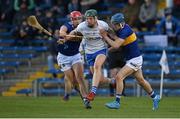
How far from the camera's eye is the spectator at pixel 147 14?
28.6 meters

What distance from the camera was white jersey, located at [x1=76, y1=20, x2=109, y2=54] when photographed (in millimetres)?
18781

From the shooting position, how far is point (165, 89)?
87.1ft

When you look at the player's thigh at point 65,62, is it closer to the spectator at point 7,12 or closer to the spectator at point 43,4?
the spectator at point 43,4

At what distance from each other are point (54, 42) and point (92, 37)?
10.2 meters

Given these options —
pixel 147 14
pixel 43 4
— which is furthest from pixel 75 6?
pixel 43 4

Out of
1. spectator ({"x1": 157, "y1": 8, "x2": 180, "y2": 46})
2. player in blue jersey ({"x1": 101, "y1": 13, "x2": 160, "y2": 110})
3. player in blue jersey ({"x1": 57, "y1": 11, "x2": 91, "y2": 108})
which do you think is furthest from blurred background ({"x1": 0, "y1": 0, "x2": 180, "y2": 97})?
player in blue jersey ({"x1": 101, "y1": 13, "x2": 160, "y2": 110})

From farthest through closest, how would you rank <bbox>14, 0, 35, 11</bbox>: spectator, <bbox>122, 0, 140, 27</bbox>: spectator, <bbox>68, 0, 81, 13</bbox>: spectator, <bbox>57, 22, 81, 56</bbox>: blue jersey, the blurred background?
<bbox>14, 0, 35, 11</bbox>: spectator → <bbox>68, 0, 81, 13</bbox>: spectator → <bbox>122, 0, 140, 27</bbox>: spectator → the blurred background → <bbox>57, 22, 81, 56</bbox>: blue jersey

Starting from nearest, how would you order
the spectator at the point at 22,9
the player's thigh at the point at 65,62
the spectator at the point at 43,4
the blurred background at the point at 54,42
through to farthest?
the player's thigh at the point at 65,62
the blurred background at the point at 54,42
the spectator at the point at 22,9
the spectator at the point at 43,4

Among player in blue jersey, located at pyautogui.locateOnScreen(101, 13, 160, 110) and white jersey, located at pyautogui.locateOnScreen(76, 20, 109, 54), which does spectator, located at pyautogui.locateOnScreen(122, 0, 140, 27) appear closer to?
white jersey, located at pyautogui.locateOnScreen(76, 20, 109, 54)

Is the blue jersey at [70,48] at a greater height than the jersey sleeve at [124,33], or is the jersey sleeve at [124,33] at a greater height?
the jersey sleeve at [124,33]

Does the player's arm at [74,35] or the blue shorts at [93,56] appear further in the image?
the player's arm at [74,35]

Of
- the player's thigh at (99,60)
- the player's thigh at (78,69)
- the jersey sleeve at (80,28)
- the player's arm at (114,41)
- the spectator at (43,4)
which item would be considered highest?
the spectator at (43,4)

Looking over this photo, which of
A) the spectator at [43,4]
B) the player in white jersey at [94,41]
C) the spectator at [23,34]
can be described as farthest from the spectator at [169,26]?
the player in white jersey at [94,41]

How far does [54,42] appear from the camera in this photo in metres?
29.0
